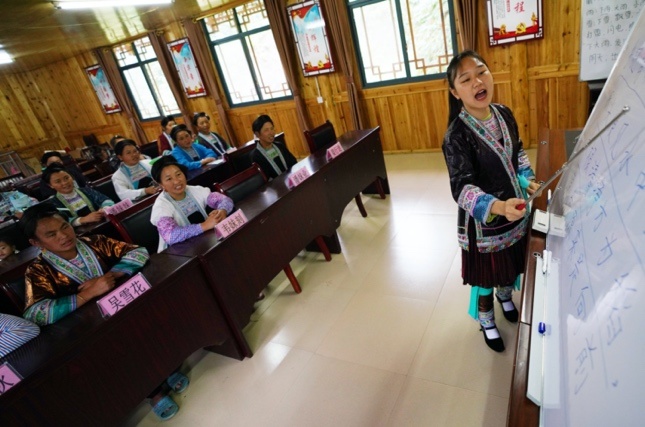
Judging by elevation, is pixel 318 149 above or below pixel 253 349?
above

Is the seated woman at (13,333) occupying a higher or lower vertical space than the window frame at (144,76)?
lower

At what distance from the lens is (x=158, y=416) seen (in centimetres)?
179

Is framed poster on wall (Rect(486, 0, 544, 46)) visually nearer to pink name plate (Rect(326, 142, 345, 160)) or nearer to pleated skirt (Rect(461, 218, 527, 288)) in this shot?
pink name plate (Rect(326, 142, 345, 160))

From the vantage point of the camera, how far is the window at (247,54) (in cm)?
527

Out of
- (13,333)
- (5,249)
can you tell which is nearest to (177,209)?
(13,333)

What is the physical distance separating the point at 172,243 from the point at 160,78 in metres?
6.30

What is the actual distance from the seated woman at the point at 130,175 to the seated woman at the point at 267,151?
3.57ft

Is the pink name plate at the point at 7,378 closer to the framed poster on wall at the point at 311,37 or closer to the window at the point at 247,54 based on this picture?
the framed poster on wall at the point at 311,37

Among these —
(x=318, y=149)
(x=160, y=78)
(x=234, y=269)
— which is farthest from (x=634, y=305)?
(x=160, y=78)

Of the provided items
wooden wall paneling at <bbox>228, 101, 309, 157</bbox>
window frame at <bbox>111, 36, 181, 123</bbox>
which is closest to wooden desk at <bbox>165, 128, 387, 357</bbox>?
wooden wall paneling at <bbox>228, 101, 309, 157</bbox>

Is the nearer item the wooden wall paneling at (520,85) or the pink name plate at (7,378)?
the pink name plate at (7,378)

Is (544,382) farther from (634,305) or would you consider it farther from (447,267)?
(447,267)

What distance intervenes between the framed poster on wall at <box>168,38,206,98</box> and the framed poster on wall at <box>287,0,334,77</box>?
2.22m

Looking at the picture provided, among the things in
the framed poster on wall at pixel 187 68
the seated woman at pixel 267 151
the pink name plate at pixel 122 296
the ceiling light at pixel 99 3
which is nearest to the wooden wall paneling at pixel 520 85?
the seated woman at pixel 267 151
